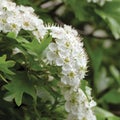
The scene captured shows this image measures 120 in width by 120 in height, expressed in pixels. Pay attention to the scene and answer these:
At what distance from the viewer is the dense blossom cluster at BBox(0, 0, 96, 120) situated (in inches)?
64.9

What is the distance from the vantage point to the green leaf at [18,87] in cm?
167

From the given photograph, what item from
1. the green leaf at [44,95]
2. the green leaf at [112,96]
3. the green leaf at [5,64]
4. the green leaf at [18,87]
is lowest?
the green leaf at [112,96]

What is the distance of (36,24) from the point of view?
173 centimetres

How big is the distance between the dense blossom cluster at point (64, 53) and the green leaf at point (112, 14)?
54 centimetres

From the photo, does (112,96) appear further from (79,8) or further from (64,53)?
(64,53)

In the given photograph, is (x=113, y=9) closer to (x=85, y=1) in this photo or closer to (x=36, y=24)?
(x=85, y=1)

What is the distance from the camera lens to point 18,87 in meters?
1.68

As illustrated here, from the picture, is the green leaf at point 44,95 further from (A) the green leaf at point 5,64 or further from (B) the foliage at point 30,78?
(A) the green leaf at point 5,64

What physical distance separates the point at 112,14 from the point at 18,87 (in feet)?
2.74

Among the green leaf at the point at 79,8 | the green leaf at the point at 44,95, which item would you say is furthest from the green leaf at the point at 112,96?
the green leaf at the point at 44,95

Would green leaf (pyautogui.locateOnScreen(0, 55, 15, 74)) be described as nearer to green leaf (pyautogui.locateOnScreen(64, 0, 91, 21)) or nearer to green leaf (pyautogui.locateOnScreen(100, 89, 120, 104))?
green leaf (pyautogui.locateOnScreen(64, 0, 91, 21))

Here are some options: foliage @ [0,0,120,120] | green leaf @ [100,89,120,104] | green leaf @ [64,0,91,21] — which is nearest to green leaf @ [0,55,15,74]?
foliage @ [0,0,120,120]

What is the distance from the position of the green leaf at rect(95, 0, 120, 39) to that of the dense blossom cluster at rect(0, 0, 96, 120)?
0.54m

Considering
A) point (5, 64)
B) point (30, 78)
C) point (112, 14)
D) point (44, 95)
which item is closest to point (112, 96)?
point (112, 14)
